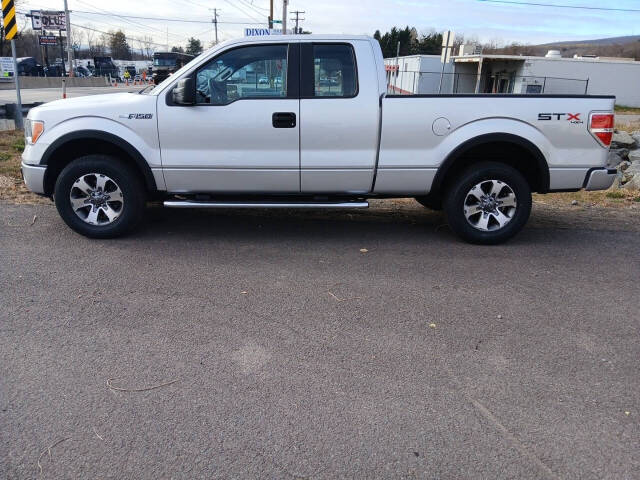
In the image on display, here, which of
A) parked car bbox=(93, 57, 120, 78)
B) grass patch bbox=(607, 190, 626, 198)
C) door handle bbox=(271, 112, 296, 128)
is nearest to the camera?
door handle bbox=(271, 112, 296, 128)

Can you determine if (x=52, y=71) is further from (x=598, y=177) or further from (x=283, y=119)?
(x=598, y=177)

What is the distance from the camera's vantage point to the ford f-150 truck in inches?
223

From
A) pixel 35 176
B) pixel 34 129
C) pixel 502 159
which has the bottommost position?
pixel 35 176

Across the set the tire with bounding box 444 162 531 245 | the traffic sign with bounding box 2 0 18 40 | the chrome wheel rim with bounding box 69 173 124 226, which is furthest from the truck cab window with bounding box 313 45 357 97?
the traffic sign with bounding box 2 0 18 40

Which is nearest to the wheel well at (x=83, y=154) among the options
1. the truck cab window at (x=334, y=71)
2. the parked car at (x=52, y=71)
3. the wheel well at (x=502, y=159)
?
the truck cab window at (x=334, y=71)

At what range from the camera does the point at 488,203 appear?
6.02 m

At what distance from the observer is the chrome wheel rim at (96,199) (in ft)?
19.2

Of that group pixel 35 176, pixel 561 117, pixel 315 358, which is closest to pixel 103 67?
pixel 35 176

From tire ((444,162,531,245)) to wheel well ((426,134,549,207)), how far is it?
5.5 inches

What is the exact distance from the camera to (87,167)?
5789mm

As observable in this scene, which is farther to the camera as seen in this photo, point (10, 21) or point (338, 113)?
point (10, 21)

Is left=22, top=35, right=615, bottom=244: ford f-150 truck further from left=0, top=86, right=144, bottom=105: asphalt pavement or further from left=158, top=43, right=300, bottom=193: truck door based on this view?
left=0, top=86, right=144, bottom=105: asphalt pavement

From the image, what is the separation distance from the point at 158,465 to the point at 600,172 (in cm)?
518

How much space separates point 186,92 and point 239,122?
0.58 m
